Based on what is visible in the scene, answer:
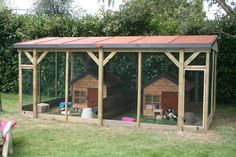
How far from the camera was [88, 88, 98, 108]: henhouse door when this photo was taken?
29.9 ft

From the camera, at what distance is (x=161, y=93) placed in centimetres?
A: 863

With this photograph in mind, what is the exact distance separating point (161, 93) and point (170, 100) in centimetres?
27

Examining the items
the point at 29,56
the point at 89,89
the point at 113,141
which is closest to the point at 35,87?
the point at 29,56

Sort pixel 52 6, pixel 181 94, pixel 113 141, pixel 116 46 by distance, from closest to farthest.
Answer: pixel 113 141 → pixel 181 94 → pixel 116 46 → pixel 52 6

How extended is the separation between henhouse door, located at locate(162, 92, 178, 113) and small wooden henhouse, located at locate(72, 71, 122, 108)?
137cm

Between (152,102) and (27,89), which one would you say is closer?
(152,102)

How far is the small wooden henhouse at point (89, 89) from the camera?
29.8 feet

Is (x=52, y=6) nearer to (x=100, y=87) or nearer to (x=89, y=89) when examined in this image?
(x=89, y=89)

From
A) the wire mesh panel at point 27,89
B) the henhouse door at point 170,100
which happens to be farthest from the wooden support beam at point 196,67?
the wire mesh panel at point 27,89

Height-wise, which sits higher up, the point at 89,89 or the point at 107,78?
the point at 107,78

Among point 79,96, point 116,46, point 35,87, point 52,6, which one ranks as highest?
point 52,6

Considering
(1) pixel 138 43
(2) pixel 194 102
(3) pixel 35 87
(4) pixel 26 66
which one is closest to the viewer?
(1) pixel 138 43

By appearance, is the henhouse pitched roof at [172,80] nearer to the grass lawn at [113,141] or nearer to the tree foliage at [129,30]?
the tree foliage at [129,30]

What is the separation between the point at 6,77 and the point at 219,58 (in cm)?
787
